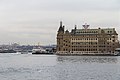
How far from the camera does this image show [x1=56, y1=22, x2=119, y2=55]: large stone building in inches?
6849

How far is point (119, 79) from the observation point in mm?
42062

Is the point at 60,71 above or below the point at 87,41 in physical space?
below

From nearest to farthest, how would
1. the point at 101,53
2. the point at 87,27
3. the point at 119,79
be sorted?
the point at 119,79 → the point at 101,53 → the point at 87,27

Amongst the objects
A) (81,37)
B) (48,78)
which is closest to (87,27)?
(81,37)

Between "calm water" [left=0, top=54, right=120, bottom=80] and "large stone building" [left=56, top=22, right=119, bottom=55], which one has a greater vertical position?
"large stone building" [left=56, top=22, right=119, bottom=55]

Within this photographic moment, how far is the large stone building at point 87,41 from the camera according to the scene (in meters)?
174

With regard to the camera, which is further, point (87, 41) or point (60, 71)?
point (87, 41)

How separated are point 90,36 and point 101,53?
1119 centimetres

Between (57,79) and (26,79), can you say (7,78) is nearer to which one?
(26,79)

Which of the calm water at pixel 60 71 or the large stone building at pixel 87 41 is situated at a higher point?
the large stone building at pixel 87 41

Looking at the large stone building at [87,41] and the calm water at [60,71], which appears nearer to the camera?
the calm water at [60,71]

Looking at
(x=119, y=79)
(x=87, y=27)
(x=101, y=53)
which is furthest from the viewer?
(x=87, y=27)

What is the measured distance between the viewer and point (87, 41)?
17712cm

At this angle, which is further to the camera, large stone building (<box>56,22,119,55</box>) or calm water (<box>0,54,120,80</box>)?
large stone building (<box>56,22,119,55</box>)
